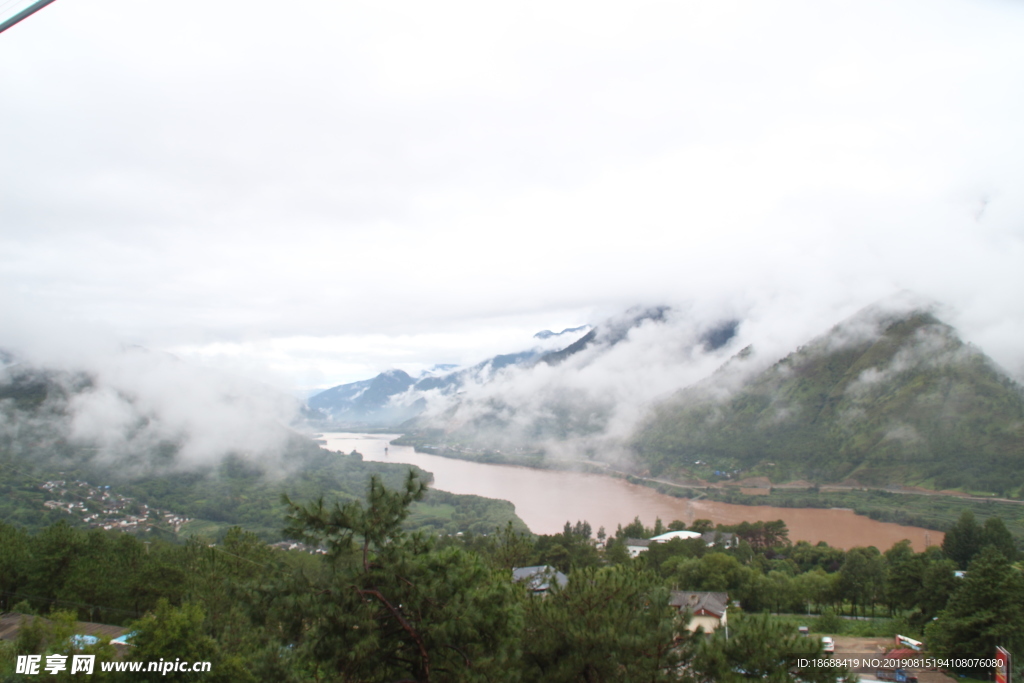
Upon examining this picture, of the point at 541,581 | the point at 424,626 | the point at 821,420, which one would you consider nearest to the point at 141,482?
the point at 541,581

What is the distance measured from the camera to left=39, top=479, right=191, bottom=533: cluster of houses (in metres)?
31.9

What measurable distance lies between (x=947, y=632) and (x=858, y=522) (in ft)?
120

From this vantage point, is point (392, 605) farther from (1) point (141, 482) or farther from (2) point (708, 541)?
(1) point (141, 482)

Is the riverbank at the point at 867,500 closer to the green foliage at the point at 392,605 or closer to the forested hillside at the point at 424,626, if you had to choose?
the forested hillside at the point at 424,626

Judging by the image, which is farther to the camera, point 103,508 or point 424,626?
point 103,508

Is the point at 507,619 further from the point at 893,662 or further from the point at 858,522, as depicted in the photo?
the point at 858,522

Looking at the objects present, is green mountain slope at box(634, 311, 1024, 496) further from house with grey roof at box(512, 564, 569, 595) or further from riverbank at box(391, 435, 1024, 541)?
house with grey roof at box(512, 564, 569, 595)

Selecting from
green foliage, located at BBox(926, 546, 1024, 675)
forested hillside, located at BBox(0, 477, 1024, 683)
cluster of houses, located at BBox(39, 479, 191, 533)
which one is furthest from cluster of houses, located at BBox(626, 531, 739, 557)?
cluster of houses, located at BBox(39, 479, 191, 533)

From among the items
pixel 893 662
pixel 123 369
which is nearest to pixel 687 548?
pixel 893 662

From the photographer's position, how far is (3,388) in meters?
48.8

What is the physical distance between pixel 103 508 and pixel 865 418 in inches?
3143

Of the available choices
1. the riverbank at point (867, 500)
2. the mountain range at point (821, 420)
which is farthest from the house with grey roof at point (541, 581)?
the mountain range at point (821, 420)

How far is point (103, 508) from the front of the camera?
111 ft

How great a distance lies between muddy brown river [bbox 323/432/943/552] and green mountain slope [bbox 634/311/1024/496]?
566 inches
